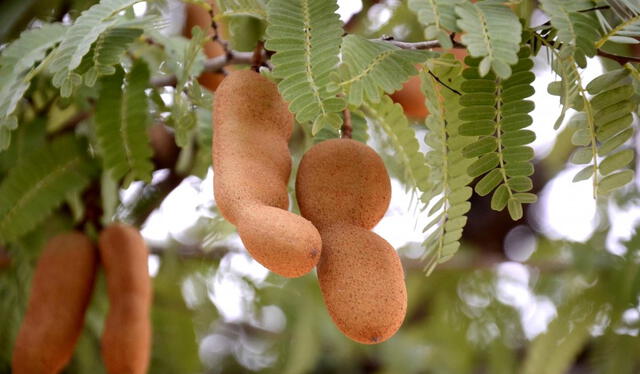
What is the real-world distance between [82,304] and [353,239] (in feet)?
1.24

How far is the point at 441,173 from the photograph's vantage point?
62cm

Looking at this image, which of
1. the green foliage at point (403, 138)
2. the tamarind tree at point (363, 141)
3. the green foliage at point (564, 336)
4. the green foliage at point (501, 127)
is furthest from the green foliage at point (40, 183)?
the green foliage at point (564, 336)

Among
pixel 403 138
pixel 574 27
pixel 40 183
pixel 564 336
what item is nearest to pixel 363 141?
pixel 403 138

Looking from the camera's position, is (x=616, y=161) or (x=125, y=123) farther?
(x=125, y=123)

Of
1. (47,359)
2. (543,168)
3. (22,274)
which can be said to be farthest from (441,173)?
(543,168)

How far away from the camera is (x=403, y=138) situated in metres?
0.73

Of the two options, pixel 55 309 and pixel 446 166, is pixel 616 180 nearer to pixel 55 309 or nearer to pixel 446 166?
pixel 446 166

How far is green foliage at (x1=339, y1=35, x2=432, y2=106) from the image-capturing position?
56 cm

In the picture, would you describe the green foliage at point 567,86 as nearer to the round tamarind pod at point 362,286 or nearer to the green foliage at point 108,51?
the round tamarind pod at point 362,286

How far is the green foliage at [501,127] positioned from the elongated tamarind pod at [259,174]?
0.13 metres

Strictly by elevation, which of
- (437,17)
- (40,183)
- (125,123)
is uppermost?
(437,17)

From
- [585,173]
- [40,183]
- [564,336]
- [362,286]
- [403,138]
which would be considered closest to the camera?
[362,286]

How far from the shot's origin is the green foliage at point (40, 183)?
36.3 inches

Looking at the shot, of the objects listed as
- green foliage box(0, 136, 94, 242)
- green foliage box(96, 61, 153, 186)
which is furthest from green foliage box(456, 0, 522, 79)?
green foliage box(0, 136, 94, 242)
